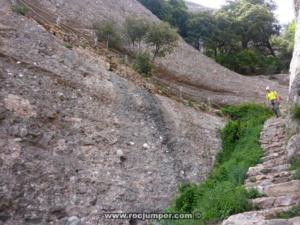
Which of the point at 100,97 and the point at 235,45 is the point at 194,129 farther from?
the point at 235,45

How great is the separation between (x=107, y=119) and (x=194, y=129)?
3.60m

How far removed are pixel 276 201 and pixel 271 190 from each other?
54 centimetres

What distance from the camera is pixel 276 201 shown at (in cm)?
646

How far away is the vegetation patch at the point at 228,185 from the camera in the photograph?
279 inches

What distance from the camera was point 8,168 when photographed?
8.34 meters

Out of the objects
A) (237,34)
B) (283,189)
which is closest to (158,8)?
(237,34)

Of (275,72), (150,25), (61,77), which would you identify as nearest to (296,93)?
(61,77)

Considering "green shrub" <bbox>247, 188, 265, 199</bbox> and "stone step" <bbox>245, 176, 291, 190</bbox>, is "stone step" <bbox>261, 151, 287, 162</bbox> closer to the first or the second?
"stone step" <bbox>245, 176, 291, 190</bbox>

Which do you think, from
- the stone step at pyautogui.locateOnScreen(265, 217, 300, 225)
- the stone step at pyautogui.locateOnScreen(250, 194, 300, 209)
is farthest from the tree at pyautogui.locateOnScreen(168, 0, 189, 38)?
the stone step at pyautogui.locateOnScreen(265, 217, 300, 225)

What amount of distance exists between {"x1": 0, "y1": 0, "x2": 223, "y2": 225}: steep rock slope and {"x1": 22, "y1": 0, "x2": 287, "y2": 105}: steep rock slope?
30.5 feet

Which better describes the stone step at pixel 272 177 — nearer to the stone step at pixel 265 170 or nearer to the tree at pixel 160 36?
the stone step at pixel 265 170

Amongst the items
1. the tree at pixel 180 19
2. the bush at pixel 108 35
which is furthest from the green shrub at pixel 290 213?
the tree at pixel 180 19

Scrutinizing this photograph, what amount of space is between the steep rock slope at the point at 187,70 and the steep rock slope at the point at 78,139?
9.30 m

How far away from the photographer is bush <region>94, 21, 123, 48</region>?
21.3 meters
